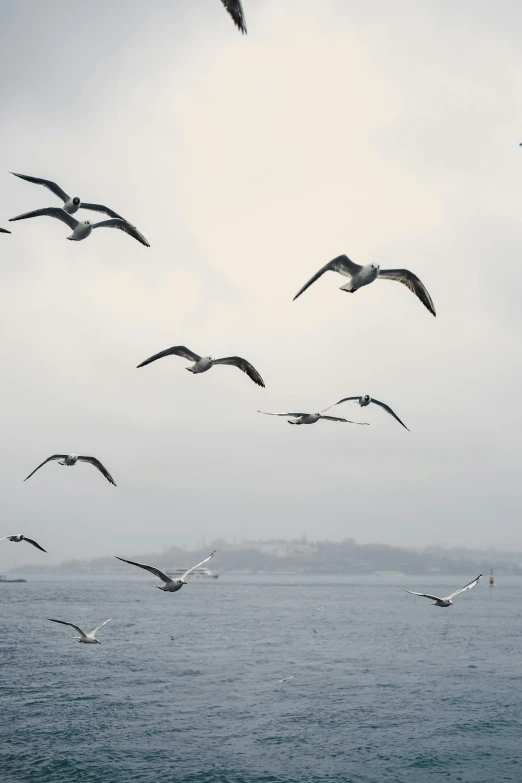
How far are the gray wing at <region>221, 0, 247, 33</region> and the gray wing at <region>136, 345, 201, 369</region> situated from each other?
27.6 feet

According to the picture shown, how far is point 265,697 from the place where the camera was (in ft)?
162

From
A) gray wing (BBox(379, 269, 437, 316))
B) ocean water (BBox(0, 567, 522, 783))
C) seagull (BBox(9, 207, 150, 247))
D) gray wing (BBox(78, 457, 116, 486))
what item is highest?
seagull (BBox(9, 207, 150, 247))

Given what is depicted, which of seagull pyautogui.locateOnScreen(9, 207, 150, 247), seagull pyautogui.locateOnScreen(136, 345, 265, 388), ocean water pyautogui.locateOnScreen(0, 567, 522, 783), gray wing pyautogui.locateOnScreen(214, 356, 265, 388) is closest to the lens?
seagull pyautogui.locateOnScreen(9, 207, 150, 247)

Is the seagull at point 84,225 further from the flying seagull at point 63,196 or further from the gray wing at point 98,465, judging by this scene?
the gray wing at point 98,465

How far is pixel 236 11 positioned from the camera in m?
7.61

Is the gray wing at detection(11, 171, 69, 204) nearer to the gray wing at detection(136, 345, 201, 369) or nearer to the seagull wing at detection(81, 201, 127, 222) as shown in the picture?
the seagull wing at detection(81, 201, 127, 222)

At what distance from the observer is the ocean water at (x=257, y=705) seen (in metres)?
33.8

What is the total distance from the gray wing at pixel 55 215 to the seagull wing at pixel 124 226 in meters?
0.57

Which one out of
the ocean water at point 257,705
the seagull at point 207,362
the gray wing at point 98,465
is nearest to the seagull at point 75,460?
the gray wing at point 98,465

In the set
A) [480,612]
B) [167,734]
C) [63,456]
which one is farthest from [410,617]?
[63,456]

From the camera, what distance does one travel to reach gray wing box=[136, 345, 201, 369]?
15609 mm

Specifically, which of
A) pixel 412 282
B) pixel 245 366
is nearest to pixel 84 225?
pixel 245 366

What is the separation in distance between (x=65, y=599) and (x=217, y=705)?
10064 centimetres

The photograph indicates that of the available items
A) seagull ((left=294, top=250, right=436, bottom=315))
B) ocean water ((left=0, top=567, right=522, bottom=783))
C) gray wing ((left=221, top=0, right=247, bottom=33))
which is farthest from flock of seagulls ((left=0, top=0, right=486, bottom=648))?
ocean water ((left=0, top=567, right=522, bottom=783))
